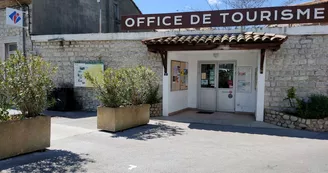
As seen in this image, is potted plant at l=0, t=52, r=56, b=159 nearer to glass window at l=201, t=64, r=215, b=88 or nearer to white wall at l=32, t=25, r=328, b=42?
white wall at l=32, t=25, r=328, b=42

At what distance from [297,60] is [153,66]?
16.7 ft

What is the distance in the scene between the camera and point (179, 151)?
17.3ft

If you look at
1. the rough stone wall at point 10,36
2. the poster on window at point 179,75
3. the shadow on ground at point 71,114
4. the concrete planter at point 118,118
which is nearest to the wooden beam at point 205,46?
the poster on window at point 179,75

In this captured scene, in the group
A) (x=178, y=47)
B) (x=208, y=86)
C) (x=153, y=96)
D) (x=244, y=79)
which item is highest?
(x=178, y=47)

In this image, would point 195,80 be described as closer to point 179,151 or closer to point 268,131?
point 268,131

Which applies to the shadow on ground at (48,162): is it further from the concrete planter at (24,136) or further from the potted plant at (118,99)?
the potted plant at (118,99)

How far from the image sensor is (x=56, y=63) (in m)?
11.1

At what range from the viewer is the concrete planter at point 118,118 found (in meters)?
6.87

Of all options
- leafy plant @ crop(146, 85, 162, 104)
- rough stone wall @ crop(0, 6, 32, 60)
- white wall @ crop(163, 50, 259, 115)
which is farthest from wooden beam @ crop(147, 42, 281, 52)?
rough stone wall @ crop(0, 6, 32, 60)

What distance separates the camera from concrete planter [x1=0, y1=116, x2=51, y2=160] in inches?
177

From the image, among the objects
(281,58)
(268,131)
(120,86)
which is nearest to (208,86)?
(281,58)

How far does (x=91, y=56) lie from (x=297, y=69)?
7946mm

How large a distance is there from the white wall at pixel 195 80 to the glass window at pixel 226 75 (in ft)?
1.06

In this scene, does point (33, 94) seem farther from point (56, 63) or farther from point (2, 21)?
point (2, 21)
